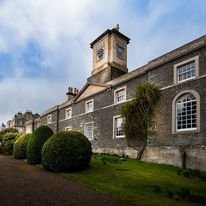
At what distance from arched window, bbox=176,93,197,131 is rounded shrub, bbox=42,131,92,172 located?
6.32 metres

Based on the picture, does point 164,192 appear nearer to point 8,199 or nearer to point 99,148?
point 8,199

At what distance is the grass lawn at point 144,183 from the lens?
844 centimetres

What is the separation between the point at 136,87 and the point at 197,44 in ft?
17.6

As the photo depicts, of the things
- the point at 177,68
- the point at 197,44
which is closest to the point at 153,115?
the point at 177,68

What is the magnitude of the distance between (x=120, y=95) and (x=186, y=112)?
296 inches

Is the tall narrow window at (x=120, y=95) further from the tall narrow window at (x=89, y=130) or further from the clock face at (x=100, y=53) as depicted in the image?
the clock face at (x=100, y=53)

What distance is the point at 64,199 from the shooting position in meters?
7.87

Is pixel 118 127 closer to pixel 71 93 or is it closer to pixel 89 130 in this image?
pixel 89 130

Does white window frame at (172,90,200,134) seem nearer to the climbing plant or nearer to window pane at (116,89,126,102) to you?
the climbing plant

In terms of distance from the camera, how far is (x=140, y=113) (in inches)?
743

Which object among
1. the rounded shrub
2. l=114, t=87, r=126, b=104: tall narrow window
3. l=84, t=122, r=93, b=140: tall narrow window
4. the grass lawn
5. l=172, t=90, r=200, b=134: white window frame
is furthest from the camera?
l=84, t=122, r=93, b=140: tall narrow window

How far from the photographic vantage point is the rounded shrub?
13797 mm

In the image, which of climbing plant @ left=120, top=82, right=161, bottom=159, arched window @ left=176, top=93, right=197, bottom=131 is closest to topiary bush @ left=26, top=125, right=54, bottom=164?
climbing plant @ left=120, top=82, right=161, bottom=159

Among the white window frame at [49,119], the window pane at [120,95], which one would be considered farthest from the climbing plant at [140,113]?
the white window frame at [49,119]
